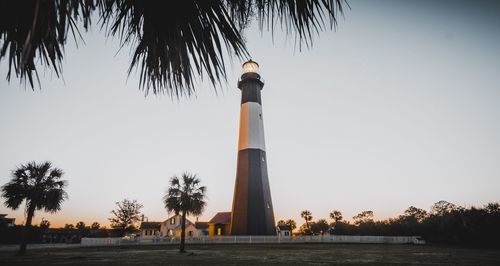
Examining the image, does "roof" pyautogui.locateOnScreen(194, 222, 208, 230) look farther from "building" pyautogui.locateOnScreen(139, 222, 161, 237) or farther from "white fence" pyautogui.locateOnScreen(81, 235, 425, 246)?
"white fence" pyautogui.locateOnScreen(81, 235, 425, 246)

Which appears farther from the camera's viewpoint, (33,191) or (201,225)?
(201,225)

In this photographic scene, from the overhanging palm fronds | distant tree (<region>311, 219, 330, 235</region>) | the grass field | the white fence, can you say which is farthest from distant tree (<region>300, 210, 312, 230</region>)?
the overhanging palm fronds

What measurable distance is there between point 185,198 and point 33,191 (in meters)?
8.64

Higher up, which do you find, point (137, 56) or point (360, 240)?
point (137, 56)

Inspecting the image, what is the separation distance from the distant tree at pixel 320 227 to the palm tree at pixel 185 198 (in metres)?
58.6

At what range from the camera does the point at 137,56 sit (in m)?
1.83

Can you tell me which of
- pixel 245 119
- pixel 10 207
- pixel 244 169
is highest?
pixel 245 119

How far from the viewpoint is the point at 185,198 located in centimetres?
1923

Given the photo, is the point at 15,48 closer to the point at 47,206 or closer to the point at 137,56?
the point at 137,56

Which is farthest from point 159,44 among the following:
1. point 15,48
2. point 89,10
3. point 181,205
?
point 181,205

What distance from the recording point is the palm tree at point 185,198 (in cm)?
1914

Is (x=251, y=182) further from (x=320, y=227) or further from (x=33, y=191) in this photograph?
(x=320, y=227)

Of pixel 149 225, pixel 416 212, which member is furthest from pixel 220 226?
pixel 416 212

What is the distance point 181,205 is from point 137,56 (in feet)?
61.0
